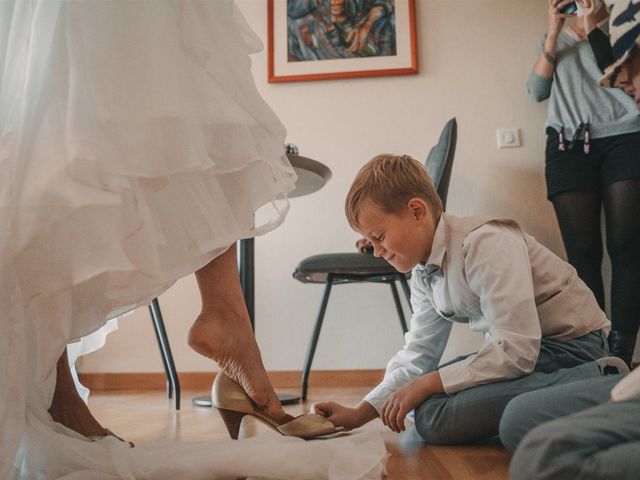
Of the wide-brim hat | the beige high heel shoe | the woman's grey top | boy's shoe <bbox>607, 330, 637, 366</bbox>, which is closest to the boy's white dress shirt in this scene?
the beige high heel shoe

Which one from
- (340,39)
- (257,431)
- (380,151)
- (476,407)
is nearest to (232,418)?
(257,431)

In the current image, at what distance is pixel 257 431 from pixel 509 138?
1674 mm

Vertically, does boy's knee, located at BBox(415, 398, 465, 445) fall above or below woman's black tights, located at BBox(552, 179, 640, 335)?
below

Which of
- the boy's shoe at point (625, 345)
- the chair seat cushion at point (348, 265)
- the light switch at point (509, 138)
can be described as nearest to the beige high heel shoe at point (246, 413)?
the chair seat cushion at point (348, 265)

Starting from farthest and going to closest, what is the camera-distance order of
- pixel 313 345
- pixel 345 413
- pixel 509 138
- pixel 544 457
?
pixel 509 138
pixel 313 345
pixel 345 413
pixel 544 457

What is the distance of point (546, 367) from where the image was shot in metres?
1.00

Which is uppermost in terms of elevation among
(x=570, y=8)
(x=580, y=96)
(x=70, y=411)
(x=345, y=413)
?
(x=570, y=8)

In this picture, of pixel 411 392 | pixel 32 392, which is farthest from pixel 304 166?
pixel 32 392

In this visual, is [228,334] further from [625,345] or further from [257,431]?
[625,345]

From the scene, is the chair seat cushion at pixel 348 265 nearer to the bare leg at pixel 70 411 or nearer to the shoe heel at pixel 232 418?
the shoe heel at pixel 232 418

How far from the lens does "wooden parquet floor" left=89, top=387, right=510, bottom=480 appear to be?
0.75 metres

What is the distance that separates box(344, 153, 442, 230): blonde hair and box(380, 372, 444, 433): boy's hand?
30 cm

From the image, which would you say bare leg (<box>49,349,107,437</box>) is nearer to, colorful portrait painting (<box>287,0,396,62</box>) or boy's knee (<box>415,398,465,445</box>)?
boy's knee (<box>415,398,465,445</box>)

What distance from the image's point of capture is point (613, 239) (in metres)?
1.89
